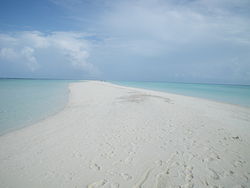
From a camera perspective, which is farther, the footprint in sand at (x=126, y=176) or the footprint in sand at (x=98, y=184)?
the footprint in sand at (x=126, y=176)

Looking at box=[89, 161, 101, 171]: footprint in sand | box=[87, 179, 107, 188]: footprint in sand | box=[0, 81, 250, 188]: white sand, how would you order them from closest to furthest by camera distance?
box=[87, 179, 107, 188]: footprint in sand, box=[0, 81, 250, 188]: white sand, box=[89, 161, 101, 171]: footprint in sand

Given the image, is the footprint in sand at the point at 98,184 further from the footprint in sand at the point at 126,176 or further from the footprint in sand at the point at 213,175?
the footprint in sand at the point at 213,175

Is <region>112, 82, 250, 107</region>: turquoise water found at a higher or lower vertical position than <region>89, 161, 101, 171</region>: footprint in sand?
higher

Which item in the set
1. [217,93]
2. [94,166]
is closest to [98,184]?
[94,166]

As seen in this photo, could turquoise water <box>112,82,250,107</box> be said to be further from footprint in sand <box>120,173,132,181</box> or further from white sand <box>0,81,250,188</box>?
footprint in sand <box>120,173,132,181</box>

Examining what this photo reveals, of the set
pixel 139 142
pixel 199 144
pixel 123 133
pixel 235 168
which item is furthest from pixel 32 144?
pixel 235 168

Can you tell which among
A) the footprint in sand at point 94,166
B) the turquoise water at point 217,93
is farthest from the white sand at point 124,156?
the turquoise water at point 217,93

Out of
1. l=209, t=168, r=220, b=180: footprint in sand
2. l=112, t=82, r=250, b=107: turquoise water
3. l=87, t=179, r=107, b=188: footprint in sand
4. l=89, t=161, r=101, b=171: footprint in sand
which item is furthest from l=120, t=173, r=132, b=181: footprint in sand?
l=112, t=82, r=250, b=107: turquoise water

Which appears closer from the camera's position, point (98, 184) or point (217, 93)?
point (98, 184)

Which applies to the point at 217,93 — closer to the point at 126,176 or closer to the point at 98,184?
the point at 126,176

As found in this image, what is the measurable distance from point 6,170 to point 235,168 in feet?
23.1

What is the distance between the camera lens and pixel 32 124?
8102mm

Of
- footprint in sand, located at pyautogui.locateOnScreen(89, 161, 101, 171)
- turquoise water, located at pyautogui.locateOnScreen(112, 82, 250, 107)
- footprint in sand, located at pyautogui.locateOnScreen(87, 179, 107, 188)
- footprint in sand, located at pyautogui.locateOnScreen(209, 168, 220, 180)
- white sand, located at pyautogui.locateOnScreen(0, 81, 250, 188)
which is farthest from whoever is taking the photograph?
turquoise water, located at pyautogui.locateOnScreen(112, 82, 250, 107)

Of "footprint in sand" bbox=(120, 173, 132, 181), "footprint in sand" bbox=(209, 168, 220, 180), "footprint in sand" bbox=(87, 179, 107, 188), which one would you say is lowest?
"footprint in sand" bbox=(87, 179, 107, 188)
